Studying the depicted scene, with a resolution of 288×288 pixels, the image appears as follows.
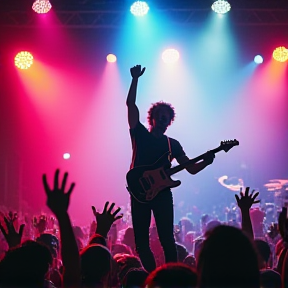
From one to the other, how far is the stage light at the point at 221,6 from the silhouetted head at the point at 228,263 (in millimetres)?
9322

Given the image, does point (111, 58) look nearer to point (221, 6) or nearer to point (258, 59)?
point (221, 6)

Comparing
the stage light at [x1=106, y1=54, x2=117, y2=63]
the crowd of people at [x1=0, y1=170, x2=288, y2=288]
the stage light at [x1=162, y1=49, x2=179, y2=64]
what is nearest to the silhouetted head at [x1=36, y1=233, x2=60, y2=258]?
the crowd of people at [x1=0, y1=170, x2=288, y2=288]

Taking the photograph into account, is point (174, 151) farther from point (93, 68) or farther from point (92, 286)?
point (93, 68)

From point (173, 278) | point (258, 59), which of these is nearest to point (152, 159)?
point (173, 278)

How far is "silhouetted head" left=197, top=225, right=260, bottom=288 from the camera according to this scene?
1.63 metres

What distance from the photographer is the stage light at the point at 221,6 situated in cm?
1040

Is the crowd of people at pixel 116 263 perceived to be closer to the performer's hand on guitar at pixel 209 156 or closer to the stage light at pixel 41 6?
the performer's hand on guitar at pixel 209 156

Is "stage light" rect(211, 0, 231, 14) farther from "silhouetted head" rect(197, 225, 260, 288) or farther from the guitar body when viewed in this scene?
"silhouetted head" rect(197, 225, 260, 288)

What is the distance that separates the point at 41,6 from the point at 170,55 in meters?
3.71

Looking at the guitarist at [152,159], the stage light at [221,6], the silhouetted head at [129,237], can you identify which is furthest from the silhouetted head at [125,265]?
the stage light at [221,6]

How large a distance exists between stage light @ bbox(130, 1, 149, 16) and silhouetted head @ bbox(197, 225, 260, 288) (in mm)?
9533

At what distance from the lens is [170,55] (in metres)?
12.8

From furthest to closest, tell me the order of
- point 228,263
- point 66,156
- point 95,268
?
Answer: 1. point 66,156
2. point 95,268
3. point 228,263

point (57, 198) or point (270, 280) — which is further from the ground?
point (57, 198)
